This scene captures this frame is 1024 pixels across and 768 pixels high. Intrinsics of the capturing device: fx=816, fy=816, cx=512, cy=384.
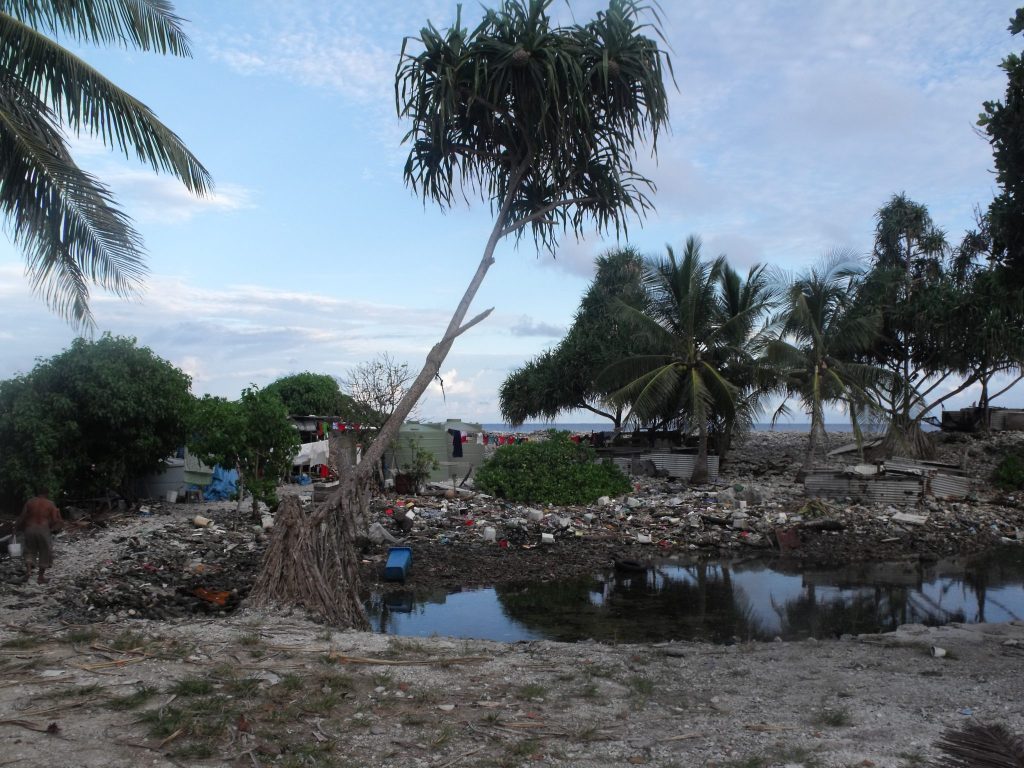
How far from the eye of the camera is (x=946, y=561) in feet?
45.7

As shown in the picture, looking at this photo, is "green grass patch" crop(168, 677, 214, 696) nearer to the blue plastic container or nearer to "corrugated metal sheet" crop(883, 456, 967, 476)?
the blue plastic container

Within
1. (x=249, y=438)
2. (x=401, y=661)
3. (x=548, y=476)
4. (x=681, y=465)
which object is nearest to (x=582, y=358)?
(x=681, y=465)

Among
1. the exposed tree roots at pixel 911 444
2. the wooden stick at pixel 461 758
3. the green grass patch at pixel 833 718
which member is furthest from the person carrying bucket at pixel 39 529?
the exposed tree roots at pixel 911 444

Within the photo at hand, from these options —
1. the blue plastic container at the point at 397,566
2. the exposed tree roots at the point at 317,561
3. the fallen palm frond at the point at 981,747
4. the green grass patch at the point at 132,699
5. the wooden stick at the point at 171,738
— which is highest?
the exposed tree roots at the point at 317,561

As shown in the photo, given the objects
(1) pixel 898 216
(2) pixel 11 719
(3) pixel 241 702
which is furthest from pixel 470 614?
(1) pixel 898 216

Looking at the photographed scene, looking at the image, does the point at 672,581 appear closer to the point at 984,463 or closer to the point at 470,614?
the point at 470,614

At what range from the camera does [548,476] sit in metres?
18.4

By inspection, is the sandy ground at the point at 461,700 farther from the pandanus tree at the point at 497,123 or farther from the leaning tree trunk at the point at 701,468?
the leaning tree trunk at the point at 701,468

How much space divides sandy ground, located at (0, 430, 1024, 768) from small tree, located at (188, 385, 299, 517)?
739 cm

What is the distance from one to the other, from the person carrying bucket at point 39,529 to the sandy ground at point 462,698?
2677 mm

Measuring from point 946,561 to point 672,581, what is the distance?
211 inches

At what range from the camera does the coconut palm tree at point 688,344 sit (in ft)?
69.6

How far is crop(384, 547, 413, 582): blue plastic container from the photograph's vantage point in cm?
1148

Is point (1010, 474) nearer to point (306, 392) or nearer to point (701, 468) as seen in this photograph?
point (701, 468)
